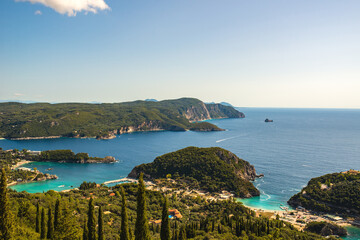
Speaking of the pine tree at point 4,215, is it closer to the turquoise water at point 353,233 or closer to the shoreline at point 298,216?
the shoreline at point 298,216

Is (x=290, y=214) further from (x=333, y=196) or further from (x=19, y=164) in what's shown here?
(x=19, y=164)

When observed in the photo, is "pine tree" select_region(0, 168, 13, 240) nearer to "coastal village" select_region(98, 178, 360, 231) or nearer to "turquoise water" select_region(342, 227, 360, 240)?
"coastal village" select_region(98, 178, 360, 231)

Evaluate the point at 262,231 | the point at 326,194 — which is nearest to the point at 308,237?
the point at 262,231

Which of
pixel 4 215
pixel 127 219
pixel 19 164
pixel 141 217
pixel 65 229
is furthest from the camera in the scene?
pixel 19 164

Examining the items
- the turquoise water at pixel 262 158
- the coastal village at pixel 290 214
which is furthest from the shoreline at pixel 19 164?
the coastal village at pixel 290 214

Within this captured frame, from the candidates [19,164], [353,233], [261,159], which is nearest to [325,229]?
[353,233]
